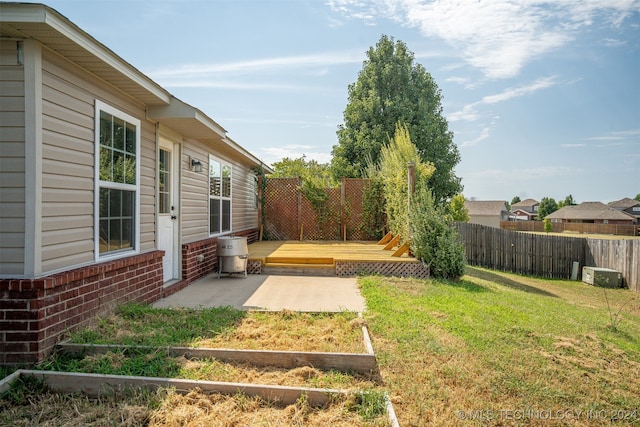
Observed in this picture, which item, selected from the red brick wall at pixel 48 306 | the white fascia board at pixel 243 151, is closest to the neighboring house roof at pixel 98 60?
the white fascia board at pixel 243 151

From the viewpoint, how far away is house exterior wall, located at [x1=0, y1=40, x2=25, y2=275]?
304 cm

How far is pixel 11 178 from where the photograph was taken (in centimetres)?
304

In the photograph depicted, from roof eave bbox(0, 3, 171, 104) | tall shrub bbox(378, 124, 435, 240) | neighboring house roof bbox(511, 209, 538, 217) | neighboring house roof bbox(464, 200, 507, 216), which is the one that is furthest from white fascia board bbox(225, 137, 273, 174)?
neighboring house roof bbox(511, 209, 538, 217)

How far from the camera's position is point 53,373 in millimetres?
2773

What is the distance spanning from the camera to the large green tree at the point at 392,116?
18.0 meters

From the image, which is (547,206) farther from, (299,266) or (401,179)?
(299,266)

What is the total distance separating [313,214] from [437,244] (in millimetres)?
5501

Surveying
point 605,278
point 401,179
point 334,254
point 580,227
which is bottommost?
point 605,278

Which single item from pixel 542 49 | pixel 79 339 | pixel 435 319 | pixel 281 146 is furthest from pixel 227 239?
pixel 281 146

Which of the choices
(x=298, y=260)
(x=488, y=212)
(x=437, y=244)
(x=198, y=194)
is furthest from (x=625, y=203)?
(x=198, y=194)

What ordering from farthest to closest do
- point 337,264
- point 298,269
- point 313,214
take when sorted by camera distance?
1. point 313,214
2. point 298,269
3. point 337,264

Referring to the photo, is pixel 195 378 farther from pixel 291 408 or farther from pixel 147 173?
pixel 147 173

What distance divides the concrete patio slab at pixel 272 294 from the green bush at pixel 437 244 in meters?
1.59

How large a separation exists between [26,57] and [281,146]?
29.0 metres
